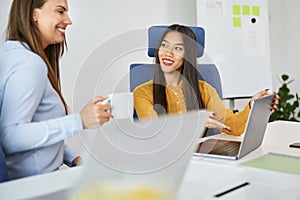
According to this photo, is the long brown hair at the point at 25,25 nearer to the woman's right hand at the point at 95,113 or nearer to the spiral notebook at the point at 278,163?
the woman's right hand at the point at 95,113

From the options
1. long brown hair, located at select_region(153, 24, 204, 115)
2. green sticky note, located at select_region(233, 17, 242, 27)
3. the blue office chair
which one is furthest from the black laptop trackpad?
green sticky note, located at select_region(233, 17, 242, 27)

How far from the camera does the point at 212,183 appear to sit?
1.02 metres

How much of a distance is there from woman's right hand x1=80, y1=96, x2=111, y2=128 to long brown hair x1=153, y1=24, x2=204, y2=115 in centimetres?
51

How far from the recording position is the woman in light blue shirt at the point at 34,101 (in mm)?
1160

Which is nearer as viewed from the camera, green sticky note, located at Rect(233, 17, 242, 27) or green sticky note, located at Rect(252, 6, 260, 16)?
green sticky note, located at Rect(233, 17, 242, 27)

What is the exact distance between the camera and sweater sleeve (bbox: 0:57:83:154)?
116 centimetres

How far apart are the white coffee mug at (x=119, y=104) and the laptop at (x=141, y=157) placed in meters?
0.26

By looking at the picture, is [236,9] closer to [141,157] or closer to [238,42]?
[238,42]

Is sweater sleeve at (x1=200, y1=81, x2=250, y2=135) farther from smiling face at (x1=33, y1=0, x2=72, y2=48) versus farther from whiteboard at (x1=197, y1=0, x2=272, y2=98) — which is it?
whiteboard at (x1=197, y1=0, x2=272, y2=98)

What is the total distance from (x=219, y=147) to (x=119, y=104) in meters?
0.53

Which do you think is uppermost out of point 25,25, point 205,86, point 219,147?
point 25,25

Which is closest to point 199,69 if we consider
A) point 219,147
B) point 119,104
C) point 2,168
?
point 219,147

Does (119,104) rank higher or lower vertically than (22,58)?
lower

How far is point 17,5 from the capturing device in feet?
4.37
